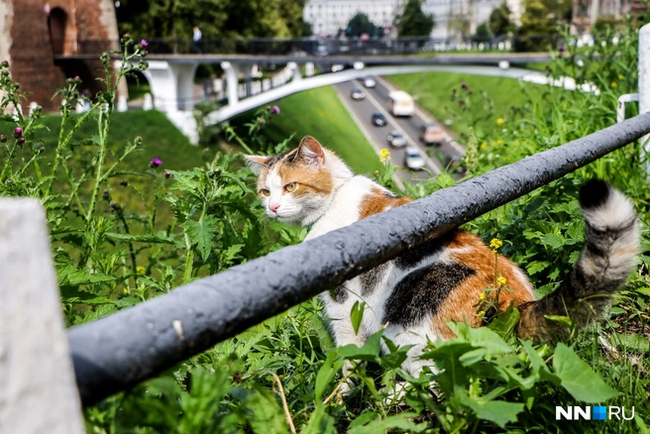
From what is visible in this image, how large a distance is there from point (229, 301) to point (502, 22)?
62.4 m

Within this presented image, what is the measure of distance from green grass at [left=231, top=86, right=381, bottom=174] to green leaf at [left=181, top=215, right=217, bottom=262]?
2518 cm

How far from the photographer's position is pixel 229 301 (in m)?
0.88

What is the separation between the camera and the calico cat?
132 cm

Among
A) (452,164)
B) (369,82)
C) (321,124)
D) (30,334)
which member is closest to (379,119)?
(321,124)

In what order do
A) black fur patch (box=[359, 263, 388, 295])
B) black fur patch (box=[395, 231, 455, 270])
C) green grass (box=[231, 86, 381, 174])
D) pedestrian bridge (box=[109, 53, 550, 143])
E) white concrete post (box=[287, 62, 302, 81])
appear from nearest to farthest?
black fur patch (box=[395, 231, 455, 270])
black fur patch (box=[359, 263, 388, 295])
pedestrian bridge (box=[109, 53, 550, 143])
white concrete post (box=[287, 62, 302, 81])
green grass (box=[231, 86, 381, 174])

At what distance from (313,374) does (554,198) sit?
1.41 meters

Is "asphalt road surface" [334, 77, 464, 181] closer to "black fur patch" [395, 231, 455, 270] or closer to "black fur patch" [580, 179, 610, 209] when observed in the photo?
"black fur patch" [395, 231, 455, 270]

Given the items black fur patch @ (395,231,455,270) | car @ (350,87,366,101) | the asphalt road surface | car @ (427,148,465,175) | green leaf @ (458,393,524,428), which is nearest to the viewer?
green leaf @ (458,393,524,428)

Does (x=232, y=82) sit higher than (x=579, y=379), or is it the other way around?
(x=579, y=379)

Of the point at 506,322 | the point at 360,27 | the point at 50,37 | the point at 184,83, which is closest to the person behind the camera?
the point at 506,322

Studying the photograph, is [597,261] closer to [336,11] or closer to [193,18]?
[193,18]

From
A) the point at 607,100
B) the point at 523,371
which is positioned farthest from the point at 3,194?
the point at 607,100

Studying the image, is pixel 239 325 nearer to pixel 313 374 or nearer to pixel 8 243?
pixel 8 243

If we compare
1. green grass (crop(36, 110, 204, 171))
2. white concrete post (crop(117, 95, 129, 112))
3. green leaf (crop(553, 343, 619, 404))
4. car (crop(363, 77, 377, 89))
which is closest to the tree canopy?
white concrete post (crop(117, 95, 129, 112))
